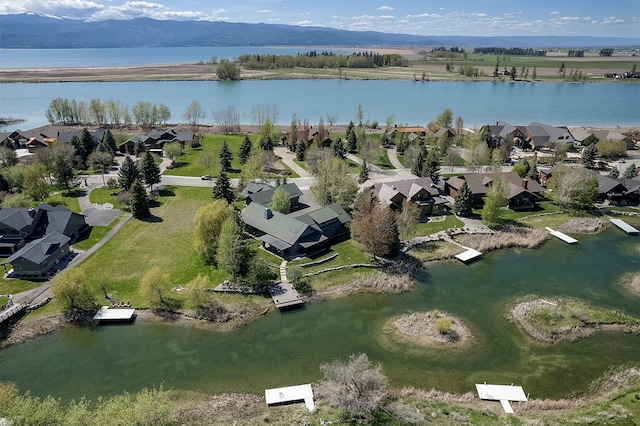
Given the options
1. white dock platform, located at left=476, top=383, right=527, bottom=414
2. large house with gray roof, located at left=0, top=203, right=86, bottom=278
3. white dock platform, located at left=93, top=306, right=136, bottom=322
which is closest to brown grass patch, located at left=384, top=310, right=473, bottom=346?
white dock platform, located at left=476, top=383, right=527, bottom=414

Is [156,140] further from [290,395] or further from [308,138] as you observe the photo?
[290,395]

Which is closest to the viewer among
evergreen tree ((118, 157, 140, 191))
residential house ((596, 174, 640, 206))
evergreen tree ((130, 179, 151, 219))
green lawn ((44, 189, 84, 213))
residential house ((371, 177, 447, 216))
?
evergreen tree ((130, 179, 151, 219))

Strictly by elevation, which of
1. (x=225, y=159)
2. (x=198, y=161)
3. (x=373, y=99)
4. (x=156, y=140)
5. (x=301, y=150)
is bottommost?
(x=198, y=161)

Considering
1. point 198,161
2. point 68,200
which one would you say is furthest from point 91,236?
point 198,161

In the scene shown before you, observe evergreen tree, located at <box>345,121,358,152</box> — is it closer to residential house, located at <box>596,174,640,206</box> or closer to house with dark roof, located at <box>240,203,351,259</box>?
house with dark roof, located at <box>240,203,351,259</box>

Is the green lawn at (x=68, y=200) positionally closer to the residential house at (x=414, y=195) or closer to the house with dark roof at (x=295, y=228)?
the house with dark roof at (x=295, y=228)

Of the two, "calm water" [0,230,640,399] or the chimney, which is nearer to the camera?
→ "calm water" [0,230,640,399]

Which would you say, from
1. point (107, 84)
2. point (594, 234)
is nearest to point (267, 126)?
point (594, 234)

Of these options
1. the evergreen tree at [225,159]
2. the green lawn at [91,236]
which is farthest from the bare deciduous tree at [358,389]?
the evergreen tree at [225,159]
